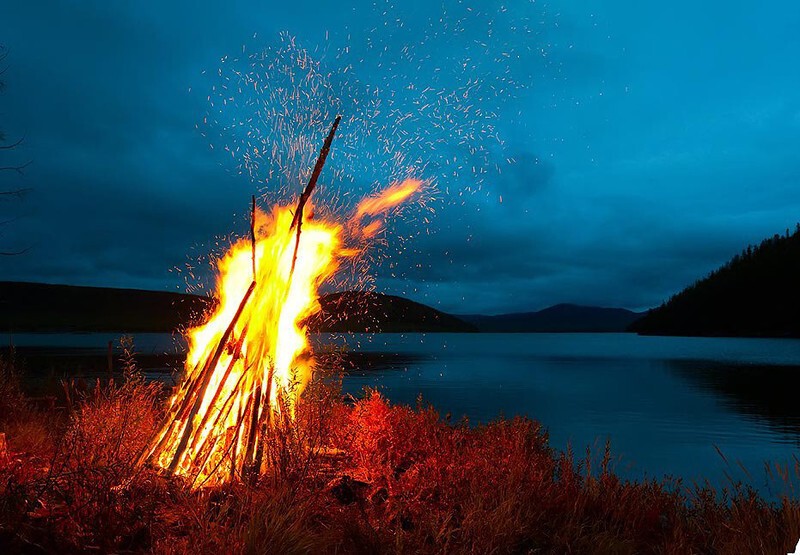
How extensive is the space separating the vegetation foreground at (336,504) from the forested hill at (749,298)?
153 metres

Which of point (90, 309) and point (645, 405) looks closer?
point (645, 405)

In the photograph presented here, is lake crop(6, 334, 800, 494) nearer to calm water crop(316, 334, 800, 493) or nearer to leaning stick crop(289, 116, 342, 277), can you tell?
calm water crop(316, 334, 800, 493)

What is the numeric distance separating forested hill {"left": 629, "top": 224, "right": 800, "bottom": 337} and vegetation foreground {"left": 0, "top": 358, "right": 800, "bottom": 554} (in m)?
153

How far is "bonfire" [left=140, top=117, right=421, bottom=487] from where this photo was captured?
21.9 feet

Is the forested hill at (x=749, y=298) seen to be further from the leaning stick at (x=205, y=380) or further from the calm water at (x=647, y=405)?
the leaning stick at (x=205, y=380)

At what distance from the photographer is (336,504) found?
647 cm

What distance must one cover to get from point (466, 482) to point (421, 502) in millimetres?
1111

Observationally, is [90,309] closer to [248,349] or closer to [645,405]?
[645,405]

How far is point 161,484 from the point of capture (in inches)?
231

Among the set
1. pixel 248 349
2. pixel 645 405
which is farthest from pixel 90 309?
pixel 248 349

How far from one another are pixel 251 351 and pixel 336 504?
1.97m

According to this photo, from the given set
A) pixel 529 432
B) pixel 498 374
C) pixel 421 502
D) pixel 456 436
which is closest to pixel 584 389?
pixel 498 374

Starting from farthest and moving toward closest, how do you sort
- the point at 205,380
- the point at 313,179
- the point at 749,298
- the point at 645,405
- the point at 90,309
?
the point at 90,309
the point at 749,298
the point at 645,405
the point at 313,179
the point at 205,380

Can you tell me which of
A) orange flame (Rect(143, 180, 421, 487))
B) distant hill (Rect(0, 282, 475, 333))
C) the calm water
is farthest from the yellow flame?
distant hill (Rect(0, 282, 475, 333))
